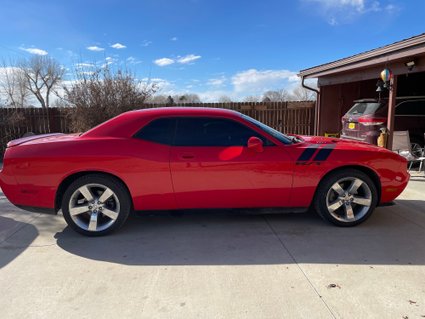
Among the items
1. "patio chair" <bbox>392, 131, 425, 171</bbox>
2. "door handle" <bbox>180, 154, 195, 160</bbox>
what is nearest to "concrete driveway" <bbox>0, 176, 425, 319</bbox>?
"door handle" <bbox>180, 154, 195, 160</bbox>

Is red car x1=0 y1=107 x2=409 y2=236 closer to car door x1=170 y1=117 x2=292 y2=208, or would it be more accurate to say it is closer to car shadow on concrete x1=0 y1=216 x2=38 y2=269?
car door x1=170 y1=117 x2=292 y2=208

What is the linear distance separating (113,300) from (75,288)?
44cm

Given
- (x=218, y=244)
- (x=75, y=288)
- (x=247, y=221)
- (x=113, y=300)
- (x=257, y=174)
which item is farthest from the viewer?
(x=247, y=221)

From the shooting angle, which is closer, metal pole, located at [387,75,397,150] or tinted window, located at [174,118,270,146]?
tinted window, located at [174,118,270,146]

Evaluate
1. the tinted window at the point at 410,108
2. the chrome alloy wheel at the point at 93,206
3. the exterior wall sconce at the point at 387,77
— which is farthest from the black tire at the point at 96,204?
the tinted window at the point at 410,108

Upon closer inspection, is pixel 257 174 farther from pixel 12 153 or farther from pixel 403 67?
pixel 403 67

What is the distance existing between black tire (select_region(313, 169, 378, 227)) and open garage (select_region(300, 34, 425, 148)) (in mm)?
4118

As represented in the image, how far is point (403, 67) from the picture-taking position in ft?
25.5

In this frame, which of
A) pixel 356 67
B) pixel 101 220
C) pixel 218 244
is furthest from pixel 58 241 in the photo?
pixel 356 67

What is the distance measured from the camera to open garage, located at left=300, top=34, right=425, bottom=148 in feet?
24.2

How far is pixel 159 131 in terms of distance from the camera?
4.08m

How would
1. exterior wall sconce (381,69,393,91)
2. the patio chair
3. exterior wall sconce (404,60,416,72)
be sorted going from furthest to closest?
exterior wall sconce (381,69,393,91)
the patio chair
exterior wall sconce (404,60,416,72)

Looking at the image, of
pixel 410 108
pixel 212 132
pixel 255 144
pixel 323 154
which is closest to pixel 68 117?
pixel 212 132

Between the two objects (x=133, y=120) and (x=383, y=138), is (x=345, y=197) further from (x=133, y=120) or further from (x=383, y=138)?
(x=383, y=138)
